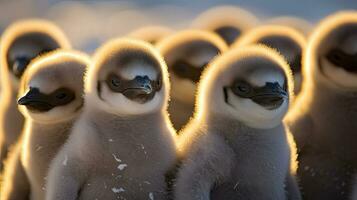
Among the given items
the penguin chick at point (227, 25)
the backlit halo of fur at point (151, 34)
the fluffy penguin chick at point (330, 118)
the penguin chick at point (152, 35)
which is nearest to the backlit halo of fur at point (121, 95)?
the fluffy penguin chick at point (330, 118)

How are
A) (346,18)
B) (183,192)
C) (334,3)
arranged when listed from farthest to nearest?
(334,3) → (346,18) → (183,192)

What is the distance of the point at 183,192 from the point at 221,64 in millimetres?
693

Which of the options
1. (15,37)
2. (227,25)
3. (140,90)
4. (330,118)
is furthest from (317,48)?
(227,25)

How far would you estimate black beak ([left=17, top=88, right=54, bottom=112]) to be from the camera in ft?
16.0

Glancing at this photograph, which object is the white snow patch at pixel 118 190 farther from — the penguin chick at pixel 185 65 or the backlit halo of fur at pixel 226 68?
the penguin chick at pixel 185 65

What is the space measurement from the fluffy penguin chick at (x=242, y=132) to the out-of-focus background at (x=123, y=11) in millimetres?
9975

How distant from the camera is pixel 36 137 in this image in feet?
16.6

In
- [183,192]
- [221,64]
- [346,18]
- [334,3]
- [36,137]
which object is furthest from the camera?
[334,3]

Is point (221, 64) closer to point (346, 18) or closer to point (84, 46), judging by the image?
point (346, 18)

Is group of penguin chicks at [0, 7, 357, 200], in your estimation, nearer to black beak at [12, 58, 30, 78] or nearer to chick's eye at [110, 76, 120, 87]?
chick's eye at [110, 76, 120, 87]

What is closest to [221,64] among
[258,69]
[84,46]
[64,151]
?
[258,69]

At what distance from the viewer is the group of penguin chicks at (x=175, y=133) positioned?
456 centimetres

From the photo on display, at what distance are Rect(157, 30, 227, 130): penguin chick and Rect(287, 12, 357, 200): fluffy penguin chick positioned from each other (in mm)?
735

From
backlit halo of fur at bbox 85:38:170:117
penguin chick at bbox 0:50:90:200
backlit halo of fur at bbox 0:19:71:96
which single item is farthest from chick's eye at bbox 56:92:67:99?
backlit halo of fur at bbox 0:19:71:96
